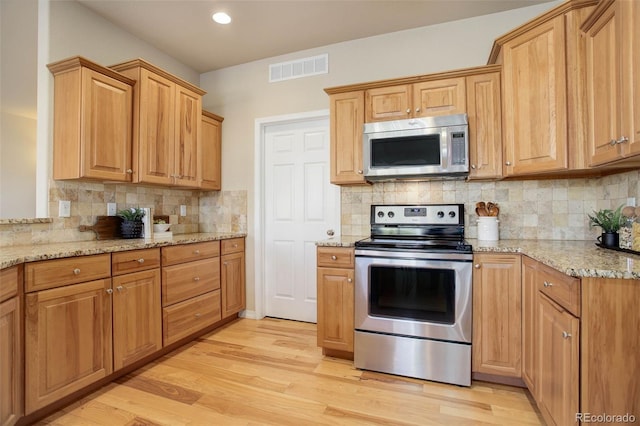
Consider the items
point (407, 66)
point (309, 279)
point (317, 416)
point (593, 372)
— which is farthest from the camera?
point (309, 279)

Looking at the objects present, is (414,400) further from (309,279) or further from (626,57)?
(626,57)

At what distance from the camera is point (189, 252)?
8.57 feet

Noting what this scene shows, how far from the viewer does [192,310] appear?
265 cm

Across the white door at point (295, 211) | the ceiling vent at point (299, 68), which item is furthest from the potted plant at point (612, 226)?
the ceiling vent at point (299, 68)

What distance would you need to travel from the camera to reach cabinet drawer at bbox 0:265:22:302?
1.44m

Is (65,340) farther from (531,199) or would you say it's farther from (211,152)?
(531,199)

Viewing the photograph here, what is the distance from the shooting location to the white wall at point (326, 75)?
8.71 feet

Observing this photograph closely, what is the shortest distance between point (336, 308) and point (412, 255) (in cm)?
71

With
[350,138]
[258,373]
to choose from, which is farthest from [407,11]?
A: [258,373]

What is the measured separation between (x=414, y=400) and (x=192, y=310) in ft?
6.06

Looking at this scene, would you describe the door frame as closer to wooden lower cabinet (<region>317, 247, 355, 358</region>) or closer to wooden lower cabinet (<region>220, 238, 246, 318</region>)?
wooden lower cabinet (<region>220, 238, 246, 318</region>)

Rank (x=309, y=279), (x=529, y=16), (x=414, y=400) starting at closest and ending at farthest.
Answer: (x=414, y=400) < (x=529, y=16) < (x=309, y=279)

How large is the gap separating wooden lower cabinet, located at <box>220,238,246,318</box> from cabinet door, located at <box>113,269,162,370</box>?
77 centimetres

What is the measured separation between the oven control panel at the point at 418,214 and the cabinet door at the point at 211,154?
1.74 m
